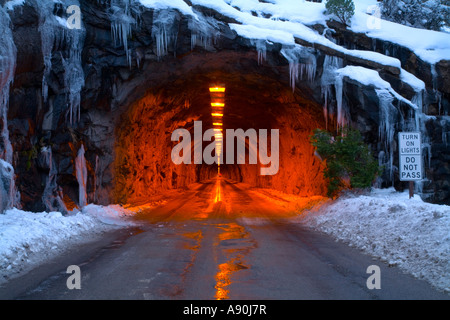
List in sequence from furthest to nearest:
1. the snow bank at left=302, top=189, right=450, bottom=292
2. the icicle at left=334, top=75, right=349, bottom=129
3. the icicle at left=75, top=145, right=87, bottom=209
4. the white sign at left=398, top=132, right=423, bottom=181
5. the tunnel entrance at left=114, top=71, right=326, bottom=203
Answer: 1. the tunnel entrance at left=114, top=71, right=326, bottom=203
2. the icicle at left=334, top=75, right=349, bottom=129
3. the icicle at left=75, top=145, right=87, bottom=209
4. the white sign at left=398, top=132, right=423, bottom=181
5. the snow bank at left=302, top=189, right=450, bottom=292

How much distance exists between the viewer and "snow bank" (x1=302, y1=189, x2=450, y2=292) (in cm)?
673

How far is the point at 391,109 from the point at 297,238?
32.8 feet

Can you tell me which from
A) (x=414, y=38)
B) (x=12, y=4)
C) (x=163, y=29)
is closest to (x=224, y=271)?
(x=12, y=4)

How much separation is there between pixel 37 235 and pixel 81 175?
821 centimetres

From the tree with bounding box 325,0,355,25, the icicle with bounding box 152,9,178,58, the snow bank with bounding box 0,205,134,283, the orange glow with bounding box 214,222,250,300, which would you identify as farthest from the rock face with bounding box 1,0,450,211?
the orange glow with bounding box 214,222,250,300

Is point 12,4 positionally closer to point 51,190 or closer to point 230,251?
point 51,190

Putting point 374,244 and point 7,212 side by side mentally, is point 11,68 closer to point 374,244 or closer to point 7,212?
point 7,212

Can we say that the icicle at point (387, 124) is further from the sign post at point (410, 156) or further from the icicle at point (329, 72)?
the sign post at point (410, 156)

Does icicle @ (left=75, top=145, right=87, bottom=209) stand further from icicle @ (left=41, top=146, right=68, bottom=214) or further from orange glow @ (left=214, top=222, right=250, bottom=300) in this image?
orange glow @ (left=214, top=222, right=250, bottom=300)

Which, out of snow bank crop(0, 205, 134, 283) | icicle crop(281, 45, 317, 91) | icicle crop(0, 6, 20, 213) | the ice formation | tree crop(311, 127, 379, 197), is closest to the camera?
snow bank crop(0, 205, 134, 283)

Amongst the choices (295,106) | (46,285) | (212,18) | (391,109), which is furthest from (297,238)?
(295,106)

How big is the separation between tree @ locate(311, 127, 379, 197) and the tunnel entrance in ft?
13.2

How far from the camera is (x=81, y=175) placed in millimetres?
16656
